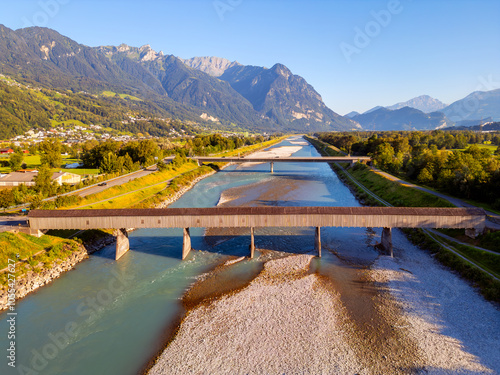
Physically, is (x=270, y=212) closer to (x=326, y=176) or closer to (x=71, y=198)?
(x=71, y=198)

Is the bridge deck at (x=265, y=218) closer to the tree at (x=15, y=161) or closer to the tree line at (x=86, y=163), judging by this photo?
the tree line at (x=86, y=163)

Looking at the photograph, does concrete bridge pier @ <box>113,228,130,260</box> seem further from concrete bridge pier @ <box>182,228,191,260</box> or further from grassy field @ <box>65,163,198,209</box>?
grassy field @ <box>65,163,198,209</box>

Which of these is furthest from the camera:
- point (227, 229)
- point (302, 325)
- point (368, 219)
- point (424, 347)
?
point (227, 229)

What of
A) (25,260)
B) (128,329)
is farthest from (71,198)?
(128,329)

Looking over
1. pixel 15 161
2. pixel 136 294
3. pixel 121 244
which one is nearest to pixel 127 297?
pixel 136 294

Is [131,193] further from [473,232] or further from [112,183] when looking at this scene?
[473,232]

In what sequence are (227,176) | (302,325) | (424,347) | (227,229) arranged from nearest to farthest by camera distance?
(424,347) → (302,325) → (227,229) → (227,176)
